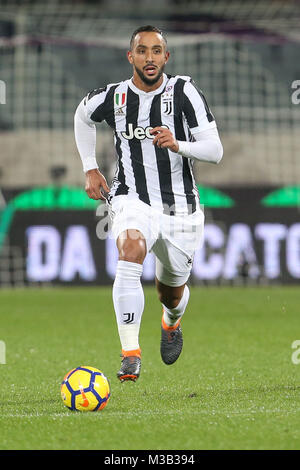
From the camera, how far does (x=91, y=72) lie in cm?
2092

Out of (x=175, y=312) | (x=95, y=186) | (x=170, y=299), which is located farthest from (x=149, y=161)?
(x=175, y=312)

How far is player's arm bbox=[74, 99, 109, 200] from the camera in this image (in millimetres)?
5906

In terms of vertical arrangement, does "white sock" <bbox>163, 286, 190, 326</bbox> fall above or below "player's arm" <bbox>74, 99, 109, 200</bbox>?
below

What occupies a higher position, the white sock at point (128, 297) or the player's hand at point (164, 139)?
the player's hand at point (164, 139)

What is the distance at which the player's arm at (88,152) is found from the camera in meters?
5.91

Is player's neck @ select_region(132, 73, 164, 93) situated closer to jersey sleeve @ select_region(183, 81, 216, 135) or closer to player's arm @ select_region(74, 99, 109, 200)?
jersey sleeve @ select_region(183, 81, 216, 135)

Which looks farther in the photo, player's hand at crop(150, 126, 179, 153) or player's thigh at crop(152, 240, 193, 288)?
player's thigh at crop(152, 240, 193, 288)

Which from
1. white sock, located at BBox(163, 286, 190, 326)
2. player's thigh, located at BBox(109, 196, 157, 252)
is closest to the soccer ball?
player's thigh, located at BBox(109, 196, 157, 252)

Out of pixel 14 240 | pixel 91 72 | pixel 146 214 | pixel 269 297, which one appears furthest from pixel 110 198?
pixel 91 72

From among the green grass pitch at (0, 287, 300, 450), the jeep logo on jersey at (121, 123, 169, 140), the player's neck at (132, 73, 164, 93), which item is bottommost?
the green grass pitch at (0, 287, 300, 450)

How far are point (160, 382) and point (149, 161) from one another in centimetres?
145

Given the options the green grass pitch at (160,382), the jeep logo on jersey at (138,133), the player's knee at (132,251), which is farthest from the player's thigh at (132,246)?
the green grass pitch at (160,382)

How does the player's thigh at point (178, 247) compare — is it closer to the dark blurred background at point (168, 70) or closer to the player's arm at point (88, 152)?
the player's arm at point (88, 152)

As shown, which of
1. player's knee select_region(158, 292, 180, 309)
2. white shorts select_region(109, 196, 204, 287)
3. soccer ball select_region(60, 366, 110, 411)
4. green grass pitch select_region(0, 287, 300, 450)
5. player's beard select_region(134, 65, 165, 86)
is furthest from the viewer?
player's knee select_region(158, 292, 180, 309)
